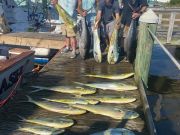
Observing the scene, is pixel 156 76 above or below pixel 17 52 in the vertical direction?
below

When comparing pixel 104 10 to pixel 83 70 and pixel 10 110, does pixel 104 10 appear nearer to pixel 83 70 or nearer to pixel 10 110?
pixel 83 70

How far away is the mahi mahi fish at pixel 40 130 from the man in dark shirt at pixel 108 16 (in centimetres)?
368

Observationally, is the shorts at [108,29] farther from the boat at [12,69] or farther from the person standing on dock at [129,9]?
the boat at [12,69]

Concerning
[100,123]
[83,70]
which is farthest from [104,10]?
[100,123]

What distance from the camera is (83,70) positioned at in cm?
700

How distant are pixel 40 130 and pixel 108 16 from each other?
14.6 ft

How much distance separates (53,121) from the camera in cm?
437

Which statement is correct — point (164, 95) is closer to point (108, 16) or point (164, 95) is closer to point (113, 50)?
point (113, 50)

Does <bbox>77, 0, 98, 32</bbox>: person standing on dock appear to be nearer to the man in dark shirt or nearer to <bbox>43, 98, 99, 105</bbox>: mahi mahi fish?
the man in dark shirt

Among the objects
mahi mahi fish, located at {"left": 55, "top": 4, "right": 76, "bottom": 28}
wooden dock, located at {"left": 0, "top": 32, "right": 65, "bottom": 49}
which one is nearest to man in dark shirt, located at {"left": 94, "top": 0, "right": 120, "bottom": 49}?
mahi mahi fish, located at {"left": 55, "top": 4, "right": 76, "bottom": 28}

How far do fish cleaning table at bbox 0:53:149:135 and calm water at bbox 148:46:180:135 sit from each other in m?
1.21

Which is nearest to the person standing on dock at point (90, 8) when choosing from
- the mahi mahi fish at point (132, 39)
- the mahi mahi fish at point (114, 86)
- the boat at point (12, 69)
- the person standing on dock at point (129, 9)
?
the person standing on dock at point (129, 9)

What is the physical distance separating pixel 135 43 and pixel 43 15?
15.5 m

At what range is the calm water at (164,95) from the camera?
657 cm
